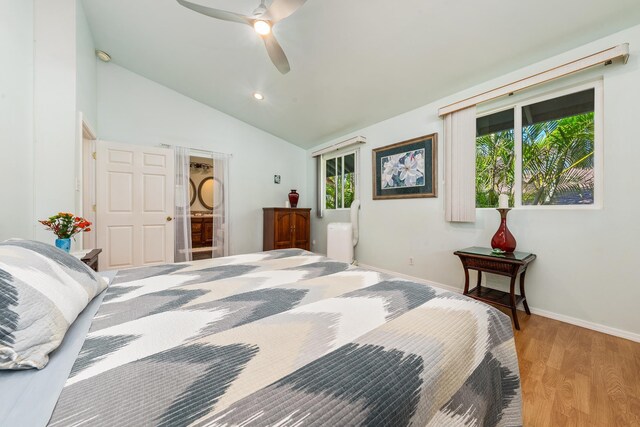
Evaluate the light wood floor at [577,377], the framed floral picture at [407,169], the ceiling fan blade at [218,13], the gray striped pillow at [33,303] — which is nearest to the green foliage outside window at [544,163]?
the framed floral picture at [407,169]

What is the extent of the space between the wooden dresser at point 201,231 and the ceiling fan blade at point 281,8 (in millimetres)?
4324

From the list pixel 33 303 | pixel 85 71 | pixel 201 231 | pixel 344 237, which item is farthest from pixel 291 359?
pixel 201 231

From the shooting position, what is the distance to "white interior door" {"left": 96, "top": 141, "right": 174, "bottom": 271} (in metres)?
3.22

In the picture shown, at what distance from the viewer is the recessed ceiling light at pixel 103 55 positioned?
318 centimetres

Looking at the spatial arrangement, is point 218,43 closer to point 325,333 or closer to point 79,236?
point 79,236

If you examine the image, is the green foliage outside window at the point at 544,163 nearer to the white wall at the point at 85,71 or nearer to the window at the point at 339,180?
the window at the point at 339,180

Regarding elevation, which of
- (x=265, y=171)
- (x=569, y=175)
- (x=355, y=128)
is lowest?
(x=569, y=175)

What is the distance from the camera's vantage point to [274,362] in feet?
1.98

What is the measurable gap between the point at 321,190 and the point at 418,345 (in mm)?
4224

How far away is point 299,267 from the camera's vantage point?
1610 millimetres

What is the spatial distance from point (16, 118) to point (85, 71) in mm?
1177

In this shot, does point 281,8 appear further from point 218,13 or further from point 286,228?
point 286,228

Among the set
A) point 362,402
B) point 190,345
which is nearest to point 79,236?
point 190,345

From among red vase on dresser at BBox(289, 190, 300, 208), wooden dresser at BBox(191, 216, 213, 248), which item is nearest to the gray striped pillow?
red vase on dresser at BBox(289, 190, 300, 208)
